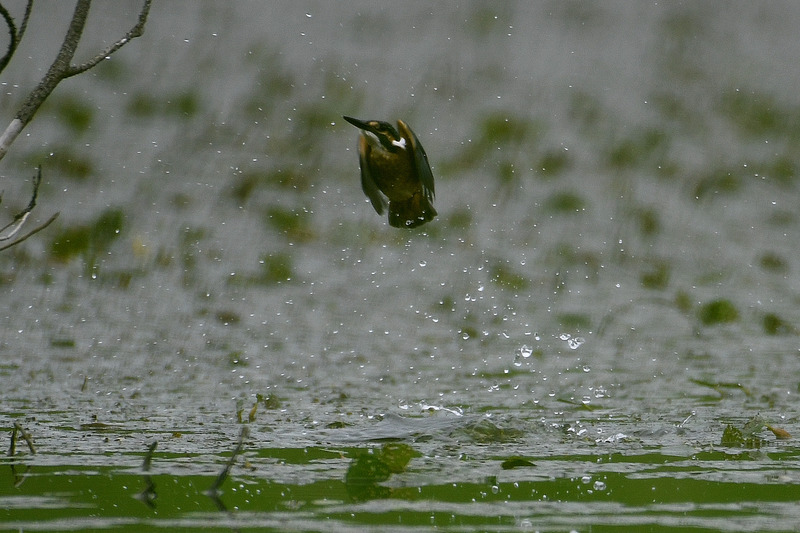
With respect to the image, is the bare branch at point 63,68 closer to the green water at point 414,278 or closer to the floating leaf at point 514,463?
the green water at point 414,278

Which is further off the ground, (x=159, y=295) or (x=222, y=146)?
(x=222, y=146)

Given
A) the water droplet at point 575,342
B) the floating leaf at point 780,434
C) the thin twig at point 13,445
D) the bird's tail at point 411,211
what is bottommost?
the thin twig at point 13,445

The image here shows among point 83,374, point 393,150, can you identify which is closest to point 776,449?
point 393,150

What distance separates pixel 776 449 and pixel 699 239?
3908 mm

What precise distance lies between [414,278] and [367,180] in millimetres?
2249

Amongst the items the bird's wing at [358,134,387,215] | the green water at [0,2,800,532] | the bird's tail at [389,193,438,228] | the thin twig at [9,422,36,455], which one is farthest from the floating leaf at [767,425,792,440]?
the thin twig at [9,422,36,455]

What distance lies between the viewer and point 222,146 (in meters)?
8.39

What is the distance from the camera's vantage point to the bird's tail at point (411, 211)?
4461 mm

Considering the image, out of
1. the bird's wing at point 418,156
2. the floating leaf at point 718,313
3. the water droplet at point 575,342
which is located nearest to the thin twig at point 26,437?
the bird's wing at point 418,156

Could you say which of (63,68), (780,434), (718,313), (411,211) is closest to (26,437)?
(63,68)

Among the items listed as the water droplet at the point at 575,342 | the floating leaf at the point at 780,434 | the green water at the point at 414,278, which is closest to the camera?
the green water at the point at 414,278

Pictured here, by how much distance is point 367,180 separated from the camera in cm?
438

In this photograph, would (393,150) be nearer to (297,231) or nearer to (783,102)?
(297,231)

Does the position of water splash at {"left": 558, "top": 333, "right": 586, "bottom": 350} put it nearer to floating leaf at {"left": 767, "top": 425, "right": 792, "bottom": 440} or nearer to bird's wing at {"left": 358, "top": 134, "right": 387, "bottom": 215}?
bird's wing at {"left": 358, "top": 134, "right": 387, "bottom": 215}
